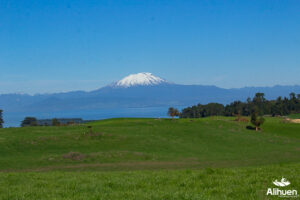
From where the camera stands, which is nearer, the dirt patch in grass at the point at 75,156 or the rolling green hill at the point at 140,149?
the rolling green hill at the point at 140,149

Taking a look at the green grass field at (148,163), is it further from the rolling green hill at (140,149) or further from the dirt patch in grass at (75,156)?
the dirt patch in grass at (75,156)

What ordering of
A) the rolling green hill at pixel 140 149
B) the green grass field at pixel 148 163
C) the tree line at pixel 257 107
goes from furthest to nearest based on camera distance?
the tree line at pixel 257 107, the rolling green hill at pixel 140 149, the green grass field at pixel 148 163

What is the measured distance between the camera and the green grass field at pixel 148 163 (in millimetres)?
9242

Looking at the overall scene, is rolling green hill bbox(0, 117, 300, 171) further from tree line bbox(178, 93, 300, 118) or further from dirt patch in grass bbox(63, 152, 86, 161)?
tree line bbox(178, 93, 300, 118)

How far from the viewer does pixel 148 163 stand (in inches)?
1276

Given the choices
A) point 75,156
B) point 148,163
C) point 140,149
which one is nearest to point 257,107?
point 140,149

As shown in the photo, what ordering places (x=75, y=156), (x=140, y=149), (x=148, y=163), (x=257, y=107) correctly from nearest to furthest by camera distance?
(x=148, y=163), (x=75, y=156), (x=140, y=149), (x=257, y=107)

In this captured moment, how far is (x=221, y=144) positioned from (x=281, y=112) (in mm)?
112924

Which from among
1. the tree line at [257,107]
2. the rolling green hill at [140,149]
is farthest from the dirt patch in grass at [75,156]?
the tree line at [257,107]

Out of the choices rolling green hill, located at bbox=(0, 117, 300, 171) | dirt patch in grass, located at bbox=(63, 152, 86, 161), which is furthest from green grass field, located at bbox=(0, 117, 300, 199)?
→ dirt patch in grass, located at bbox=(63, 152, 86, 161)

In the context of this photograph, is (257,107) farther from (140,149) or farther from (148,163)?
(148,163)

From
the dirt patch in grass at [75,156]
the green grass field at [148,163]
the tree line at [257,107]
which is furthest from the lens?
the tree line at [257,107]

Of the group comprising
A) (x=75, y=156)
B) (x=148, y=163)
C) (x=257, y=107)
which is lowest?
A: (x=148, y=163)

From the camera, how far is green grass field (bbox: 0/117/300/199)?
30.3 feet
